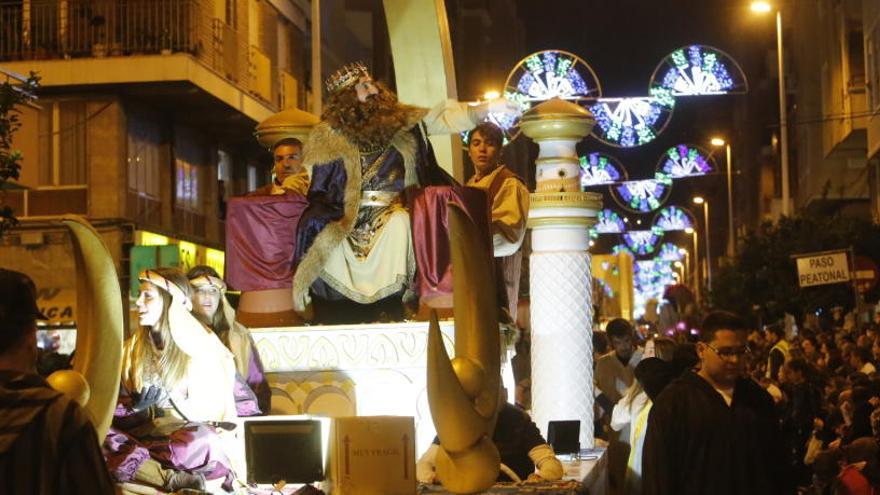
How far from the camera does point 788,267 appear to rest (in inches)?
1545

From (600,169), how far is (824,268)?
298 inches

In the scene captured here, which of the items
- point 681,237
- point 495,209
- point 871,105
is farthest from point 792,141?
point 681,237

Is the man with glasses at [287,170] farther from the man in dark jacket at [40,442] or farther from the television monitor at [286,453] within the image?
the man in dark jacket at [40,442]

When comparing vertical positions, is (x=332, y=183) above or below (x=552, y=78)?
below

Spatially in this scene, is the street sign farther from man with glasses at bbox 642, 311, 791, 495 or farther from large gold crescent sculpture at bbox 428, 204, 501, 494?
large gold crescent sculpture at bbox 428, 204, 501, 494

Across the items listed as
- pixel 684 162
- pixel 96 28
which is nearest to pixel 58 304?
pixel 96 28

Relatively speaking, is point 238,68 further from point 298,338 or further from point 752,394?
point 752,394

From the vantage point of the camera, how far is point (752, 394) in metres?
7.43

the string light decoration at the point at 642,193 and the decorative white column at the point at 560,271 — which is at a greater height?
the string light decoration at the point at 642,193

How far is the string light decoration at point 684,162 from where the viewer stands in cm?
3662

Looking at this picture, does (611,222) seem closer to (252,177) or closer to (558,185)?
(252,177)

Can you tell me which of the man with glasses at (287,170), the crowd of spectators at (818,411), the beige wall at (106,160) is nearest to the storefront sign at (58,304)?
the beige wall at (106,160)

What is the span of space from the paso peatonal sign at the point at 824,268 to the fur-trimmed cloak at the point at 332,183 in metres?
17.6

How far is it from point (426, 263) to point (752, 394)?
318cm
